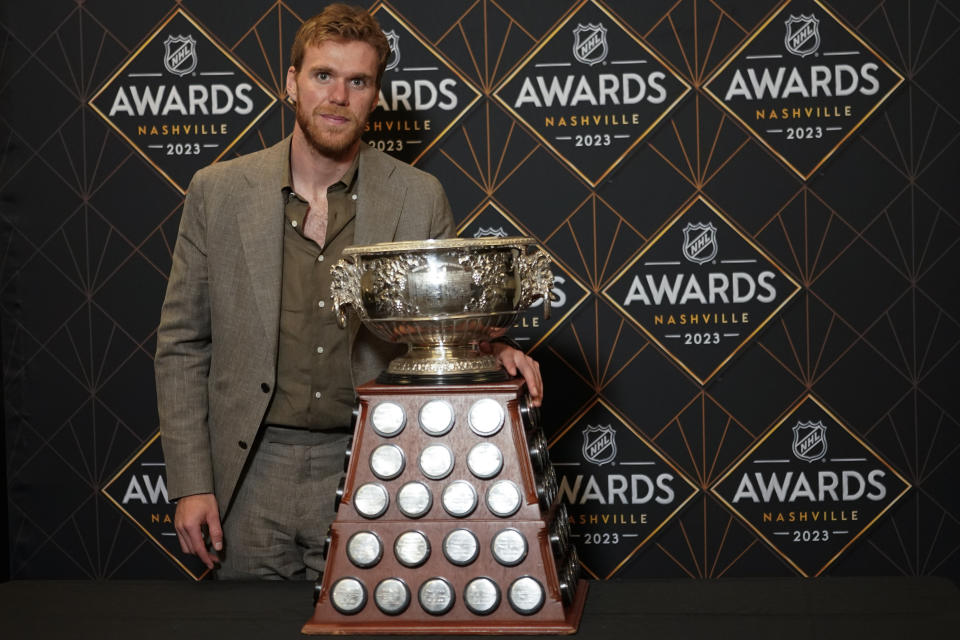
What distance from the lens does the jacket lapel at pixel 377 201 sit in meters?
1.84

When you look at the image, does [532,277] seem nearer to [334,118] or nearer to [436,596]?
[436,596]

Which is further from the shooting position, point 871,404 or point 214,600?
point 871,404

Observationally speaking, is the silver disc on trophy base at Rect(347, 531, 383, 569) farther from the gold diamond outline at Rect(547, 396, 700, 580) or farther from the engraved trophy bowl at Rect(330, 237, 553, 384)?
the gold diamond outline at Rect(547, 396, 700, 580)

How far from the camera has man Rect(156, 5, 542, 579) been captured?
183 cm

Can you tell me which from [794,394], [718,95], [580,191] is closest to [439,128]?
[580,191]

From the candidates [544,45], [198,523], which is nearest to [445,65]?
[544,45]

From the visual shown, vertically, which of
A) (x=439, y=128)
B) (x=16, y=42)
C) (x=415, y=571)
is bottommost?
(x=415, y=571)

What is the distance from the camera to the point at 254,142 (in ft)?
9.22

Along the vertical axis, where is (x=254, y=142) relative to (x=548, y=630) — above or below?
above

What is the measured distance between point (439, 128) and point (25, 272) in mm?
1282

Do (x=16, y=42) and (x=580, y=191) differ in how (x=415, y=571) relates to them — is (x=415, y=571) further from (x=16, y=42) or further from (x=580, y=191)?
(x=16, y=42)

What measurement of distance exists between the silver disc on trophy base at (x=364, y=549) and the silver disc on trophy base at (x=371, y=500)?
0.03 meters

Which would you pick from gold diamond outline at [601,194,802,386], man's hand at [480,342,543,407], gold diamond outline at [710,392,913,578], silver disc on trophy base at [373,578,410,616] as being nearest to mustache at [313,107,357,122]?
man's hand at [480,342,543,407]

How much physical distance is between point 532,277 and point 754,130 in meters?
1.58
